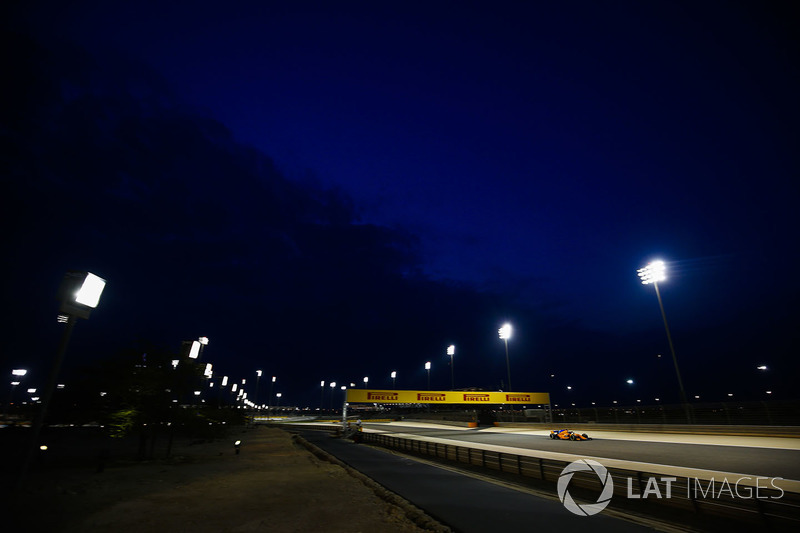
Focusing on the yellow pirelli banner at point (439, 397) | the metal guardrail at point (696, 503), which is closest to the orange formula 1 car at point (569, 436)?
the yellow pirelli banner at point (439, 397)

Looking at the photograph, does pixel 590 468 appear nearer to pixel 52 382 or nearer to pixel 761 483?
pixel 761 483

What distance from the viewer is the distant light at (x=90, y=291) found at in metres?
8.22

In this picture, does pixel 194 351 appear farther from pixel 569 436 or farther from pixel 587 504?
pixel 569 436

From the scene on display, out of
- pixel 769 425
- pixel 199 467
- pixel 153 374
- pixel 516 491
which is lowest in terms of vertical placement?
pixel 199 467

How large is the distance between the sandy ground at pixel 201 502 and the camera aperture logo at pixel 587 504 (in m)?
5.30

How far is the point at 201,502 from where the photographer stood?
13.8 meters

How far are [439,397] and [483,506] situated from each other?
44688 mm

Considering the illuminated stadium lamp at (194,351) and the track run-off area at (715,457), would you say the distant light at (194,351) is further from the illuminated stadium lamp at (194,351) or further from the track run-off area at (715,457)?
the track run-off area at (715,457)

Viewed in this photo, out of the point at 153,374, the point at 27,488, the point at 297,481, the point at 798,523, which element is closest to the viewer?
the point at 798,523

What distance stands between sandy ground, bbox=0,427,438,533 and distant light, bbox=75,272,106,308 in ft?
12.8

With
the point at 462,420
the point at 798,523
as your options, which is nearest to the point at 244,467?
the point at 798,523

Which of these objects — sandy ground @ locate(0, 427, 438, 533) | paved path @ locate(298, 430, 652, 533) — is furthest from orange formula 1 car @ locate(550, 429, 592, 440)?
sandy ground @ locate(0, 427, 438, 533)

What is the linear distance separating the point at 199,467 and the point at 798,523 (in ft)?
91.1

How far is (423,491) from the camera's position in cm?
1411
